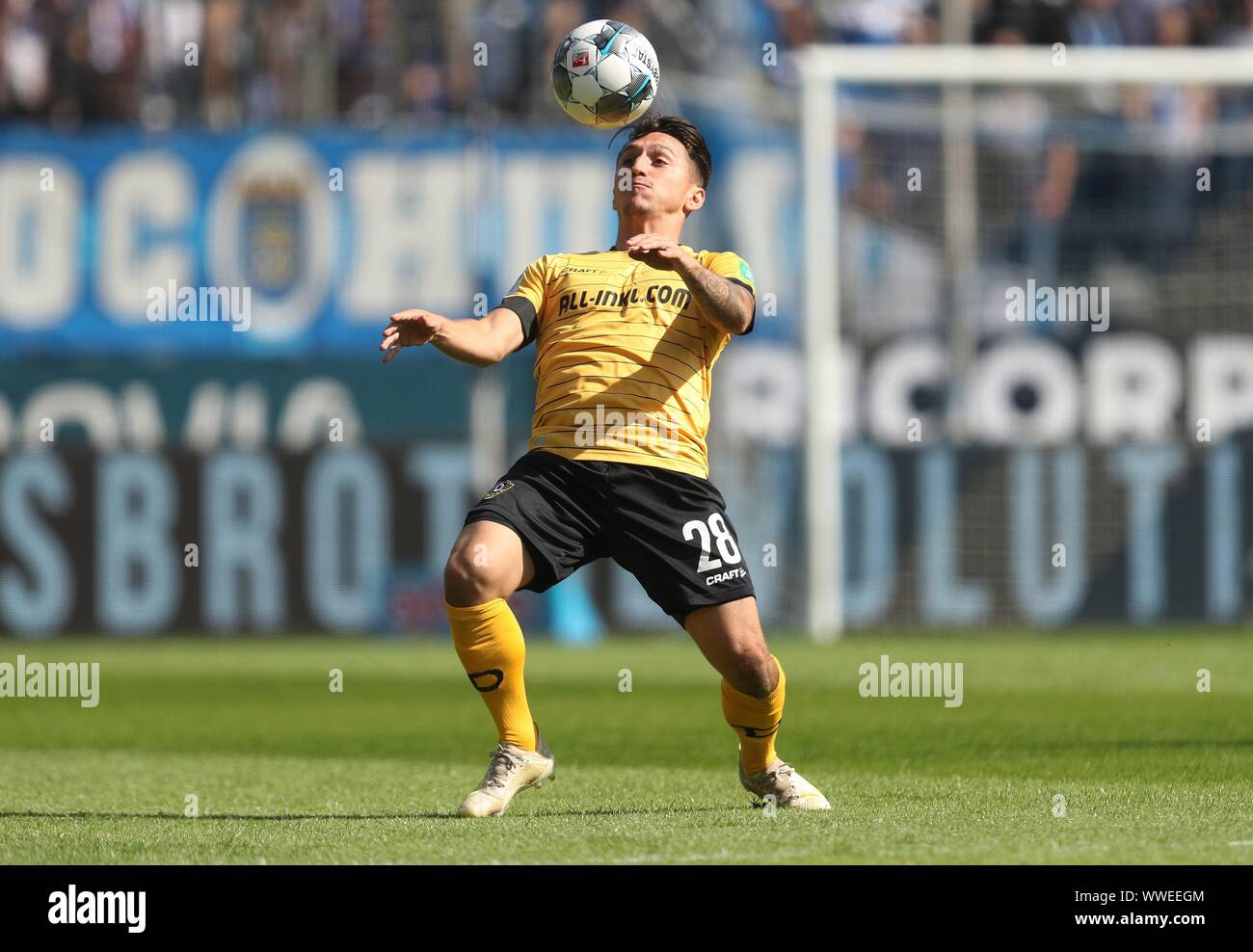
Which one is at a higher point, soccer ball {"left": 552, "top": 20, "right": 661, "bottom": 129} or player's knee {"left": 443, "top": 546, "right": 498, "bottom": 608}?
soccer ball {"left": 552, "top": 20, "right": 661, "bottom": 129}

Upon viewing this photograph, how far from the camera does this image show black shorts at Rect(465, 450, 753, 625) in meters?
6.21

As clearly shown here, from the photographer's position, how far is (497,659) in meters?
6.27

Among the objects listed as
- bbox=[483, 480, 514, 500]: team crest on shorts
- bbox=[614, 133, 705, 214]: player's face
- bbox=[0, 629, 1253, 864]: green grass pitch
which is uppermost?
bbox=[614, 133, 705, 214]: player's face

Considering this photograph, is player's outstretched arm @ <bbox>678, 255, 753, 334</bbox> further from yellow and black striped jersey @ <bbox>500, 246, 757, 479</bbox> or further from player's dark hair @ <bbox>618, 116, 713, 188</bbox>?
player's dark hair @ <bbox>618, 116, 713, 188</bbox>

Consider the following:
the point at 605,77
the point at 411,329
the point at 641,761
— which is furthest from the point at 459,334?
the point at 641,761

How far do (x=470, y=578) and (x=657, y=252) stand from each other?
1090mm

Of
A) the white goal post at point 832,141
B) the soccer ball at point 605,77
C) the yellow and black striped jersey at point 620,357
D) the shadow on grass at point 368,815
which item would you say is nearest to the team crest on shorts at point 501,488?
the yellow and black striped jersey at point 620,357

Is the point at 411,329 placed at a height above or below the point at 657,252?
below

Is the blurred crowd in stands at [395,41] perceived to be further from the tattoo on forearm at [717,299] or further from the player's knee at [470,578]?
the player's knee at [470,578]

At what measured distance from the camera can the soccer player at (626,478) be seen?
20.3 feet

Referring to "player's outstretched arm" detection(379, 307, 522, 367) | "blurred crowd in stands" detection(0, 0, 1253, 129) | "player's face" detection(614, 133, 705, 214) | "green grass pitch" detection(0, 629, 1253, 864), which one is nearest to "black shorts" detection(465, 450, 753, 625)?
"player's outstretched arm" detection(379, 307, 522, 367)

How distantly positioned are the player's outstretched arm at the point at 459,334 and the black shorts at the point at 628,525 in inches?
16.6

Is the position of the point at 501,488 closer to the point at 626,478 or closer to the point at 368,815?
the point at 626,478
